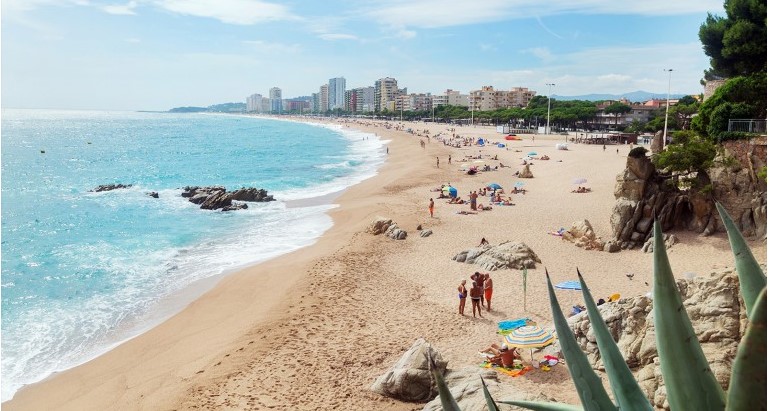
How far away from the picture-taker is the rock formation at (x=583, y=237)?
61.0 feet

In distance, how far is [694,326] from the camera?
823cm

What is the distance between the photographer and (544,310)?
13.5 meters

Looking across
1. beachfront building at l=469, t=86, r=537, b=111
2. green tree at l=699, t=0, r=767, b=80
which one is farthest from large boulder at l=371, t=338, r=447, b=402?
beachfront building at l=469, t=86, r=537, b=111

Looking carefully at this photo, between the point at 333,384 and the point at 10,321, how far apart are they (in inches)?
437

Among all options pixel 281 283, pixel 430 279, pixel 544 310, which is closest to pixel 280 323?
pixel 281 283

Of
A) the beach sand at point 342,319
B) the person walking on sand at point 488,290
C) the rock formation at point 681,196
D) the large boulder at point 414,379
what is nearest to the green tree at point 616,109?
the beach sand at point 342,319

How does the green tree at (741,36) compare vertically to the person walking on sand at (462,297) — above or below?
above

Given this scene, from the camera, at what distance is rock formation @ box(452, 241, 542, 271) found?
1678cm

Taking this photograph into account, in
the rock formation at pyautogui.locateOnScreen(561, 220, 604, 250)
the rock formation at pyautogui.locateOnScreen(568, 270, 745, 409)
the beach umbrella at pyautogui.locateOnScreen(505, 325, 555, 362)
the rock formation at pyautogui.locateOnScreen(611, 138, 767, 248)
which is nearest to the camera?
the rock formation at pyautogui.locateOnScreen(568, 270, 745, 409)

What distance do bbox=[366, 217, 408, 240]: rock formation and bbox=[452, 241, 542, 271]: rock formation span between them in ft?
12.5

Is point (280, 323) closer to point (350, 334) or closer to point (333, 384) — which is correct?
point (350, 334)

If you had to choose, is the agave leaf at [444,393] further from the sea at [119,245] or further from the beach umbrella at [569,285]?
the beach umbrella at [569,285]

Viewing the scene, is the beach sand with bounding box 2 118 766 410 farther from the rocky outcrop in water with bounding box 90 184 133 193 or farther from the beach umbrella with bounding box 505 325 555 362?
the rocky outcrop in water with bounding box 90 184 133 193

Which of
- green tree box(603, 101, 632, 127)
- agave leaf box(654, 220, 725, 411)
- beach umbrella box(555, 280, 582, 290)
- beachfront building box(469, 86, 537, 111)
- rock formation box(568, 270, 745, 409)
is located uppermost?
beachfront building box(469, 86, 537, 111)
